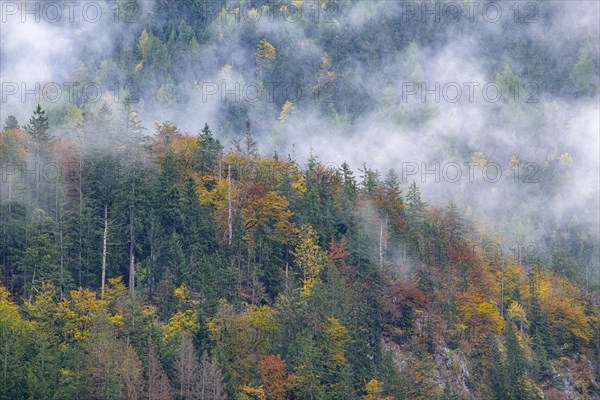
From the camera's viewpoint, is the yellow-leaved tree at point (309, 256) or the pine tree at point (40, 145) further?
the yellow-leaved tree at point (309, 256)

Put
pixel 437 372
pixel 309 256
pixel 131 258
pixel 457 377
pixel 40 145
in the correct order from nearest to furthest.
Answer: pixel 131 258, pixel 40 145, pixel 309 256, pixel 437 372, pixel 457 377

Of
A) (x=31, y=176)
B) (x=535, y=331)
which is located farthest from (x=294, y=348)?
(x=535, y=331)

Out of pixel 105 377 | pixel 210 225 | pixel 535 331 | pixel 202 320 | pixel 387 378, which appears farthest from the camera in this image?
pixel 535 331

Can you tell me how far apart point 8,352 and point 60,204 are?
17.4 m

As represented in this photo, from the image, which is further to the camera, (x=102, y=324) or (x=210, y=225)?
(x=210, y=225)

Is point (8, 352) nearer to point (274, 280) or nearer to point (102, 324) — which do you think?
point (102, 324)

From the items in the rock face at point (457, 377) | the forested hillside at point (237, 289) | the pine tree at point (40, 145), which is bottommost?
the rock face at point (457, 377)

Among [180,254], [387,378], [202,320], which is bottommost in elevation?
[387,378]

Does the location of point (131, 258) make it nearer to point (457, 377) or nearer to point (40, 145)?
point (40, 145)

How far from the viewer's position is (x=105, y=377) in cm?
6209

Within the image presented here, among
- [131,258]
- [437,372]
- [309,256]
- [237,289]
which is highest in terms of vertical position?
[309,256]

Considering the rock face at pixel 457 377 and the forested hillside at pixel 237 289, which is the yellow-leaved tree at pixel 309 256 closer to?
the forested hillside at pixel 237 289

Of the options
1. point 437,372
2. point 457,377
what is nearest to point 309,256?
point 437,372

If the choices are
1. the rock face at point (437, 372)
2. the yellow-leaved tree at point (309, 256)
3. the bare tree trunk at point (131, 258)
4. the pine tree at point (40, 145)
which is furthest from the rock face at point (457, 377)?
the pine tree at point (40, 145)
